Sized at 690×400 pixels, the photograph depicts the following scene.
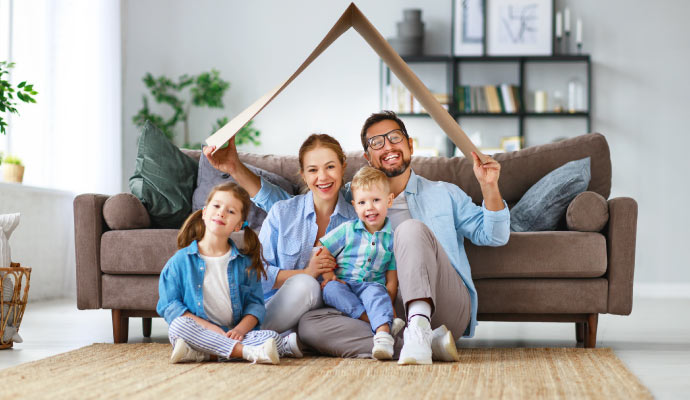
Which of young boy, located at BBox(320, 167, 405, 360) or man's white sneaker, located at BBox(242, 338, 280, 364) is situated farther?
young boy, located at BBox(320, 167, 405, 360)

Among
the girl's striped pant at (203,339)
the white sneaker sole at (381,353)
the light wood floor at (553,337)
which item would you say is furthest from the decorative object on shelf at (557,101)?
the girl's striped pant at (203,339)

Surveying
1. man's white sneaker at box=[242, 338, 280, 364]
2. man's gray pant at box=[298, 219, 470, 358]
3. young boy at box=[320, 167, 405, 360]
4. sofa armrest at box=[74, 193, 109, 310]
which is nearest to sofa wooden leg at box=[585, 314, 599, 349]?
man's gray pant at box=[298, 219, 470, 358]

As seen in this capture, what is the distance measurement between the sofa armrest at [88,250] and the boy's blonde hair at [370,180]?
102 centimetres

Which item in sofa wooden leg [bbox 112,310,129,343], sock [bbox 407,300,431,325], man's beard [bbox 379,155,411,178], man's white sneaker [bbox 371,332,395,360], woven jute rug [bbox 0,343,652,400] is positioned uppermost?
man's beard [bbox 379,155,411,178]

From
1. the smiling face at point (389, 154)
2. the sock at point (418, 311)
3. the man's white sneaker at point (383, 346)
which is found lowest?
the man's white sneaker at point (383, 346)

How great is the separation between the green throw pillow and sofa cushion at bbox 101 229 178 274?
242mm

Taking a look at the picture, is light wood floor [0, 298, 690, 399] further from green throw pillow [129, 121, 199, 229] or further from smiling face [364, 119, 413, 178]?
smiling face [364, 119, 413, 178]

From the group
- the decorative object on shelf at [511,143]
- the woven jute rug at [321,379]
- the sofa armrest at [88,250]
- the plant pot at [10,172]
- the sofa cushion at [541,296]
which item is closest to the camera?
the woven jute rug at [321,379]

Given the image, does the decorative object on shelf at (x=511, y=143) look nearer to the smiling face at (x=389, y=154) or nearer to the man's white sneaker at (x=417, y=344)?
the smiling face at (x=389, y=154)

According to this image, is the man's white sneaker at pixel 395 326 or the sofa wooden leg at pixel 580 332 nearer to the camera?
the man's white sneaker at pixel 395 326

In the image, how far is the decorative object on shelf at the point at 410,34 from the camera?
18.5 feet

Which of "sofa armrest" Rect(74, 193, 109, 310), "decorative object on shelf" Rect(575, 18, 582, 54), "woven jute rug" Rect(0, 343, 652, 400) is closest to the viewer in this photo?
"woven jute rug" Rect(0, 343, 652, 400)

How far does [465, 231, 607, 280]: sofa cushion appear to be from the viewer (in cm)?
251

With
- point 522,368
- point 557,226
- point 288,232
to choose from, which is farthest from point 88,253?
point 557,226
